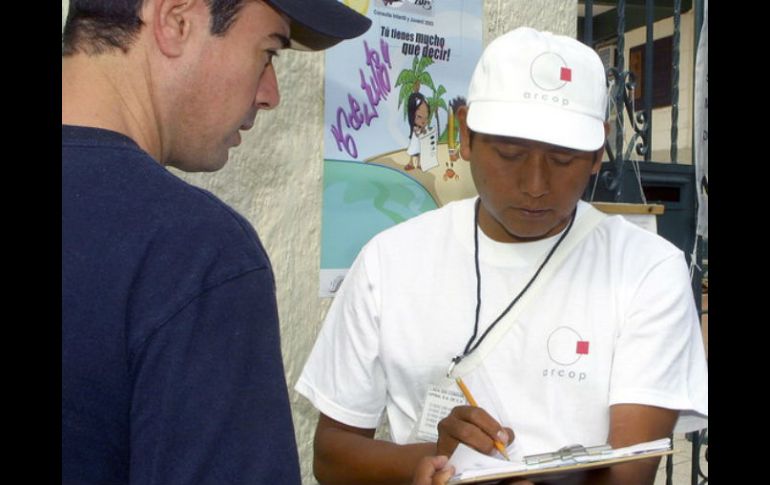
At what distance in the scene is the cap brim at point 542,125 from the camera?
1876 millimetres

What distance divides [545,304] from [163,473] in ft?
3.75

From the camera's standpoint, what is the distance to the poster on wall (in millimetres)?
2729

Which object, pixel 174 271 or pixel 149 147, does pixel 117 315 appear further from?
pixel 149 147

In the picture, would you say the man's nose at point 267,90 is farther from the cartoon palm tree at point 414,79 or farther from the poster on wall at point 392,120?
the cartoon palm tree at point 414,79

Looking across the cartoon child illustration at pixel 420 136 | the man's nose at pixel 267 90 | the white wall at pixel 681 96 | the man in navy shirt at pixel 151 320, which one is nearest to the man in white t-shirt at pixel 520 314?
the man's nose at pixel 267 90

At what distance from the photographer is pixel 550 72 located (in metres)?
1.93

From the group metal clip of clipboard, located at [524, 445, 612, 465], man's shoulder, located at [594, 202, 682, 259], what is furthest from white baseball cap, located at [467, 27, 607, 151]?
metal clip of clipboard, located at [524, 445, 612, 465]

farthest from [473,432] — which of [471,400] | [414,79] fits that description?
[414,79]

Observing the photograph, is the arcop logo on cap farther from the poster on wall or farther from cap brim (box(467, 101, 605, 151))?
the poster on wall

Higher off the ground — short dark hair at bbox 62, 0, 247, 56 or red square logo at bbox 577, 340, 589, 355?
short dark hair at bbox 62, 0, 247, 56

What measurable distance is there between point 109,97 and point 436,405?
1.07m

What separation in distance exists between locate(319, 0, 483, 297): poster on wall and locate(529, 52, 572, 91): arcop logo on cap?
94 cm
